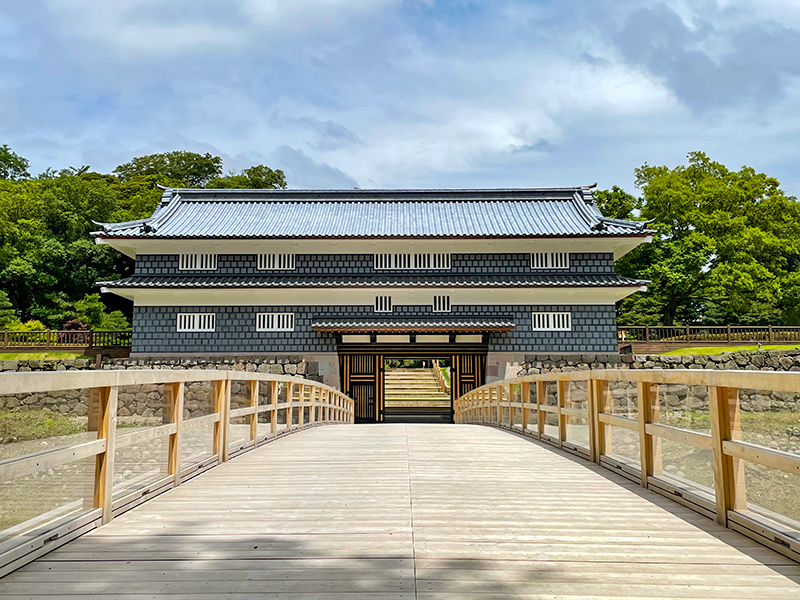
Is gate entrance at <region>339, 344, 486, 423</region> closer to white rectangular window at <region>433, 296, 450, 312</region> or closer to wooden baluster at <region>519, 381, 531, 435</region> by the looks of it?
white rectangular window at <region>433, 296, 450, 312</region>

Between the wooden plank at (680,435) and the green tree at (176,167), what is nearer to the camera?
the wooden plank at (680,435)

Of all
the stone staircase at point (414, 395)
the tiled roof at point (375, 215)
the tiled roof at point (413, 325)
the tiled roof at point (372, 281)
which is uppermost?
the tiled roof at point (375, 215)

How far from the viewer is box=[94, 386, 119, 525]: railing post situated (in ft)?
12.7

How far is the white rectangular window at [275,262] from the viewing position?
2450 centimetres

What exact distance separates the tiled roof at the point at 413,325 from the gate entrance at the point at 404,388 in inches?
49.1

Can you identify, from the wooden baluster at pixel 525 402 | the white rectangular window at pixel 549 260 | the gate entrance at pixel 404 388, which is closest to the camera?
the wooden baluster at pixel 525 402

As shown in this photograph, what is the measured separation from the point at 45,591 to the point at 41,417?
91 centimetres

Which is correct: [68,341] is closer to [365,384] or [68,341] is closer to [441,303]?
[365,384]

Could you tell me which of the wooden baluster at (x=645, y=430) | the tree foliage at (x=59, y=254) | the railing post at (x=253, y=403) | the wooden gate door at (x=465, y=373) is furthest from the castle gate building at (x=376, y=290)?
the wooden baluster at (x=645, y=430)

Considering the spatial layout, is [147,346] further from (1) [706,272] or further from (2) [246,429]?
(1) [706,272]

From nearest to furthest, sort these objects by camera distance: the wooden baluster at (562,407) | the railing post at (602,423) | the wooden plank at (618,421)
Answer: the wooden plank at (618,421) < the railing post at (602,423) < the wooden baluster at (562,407)

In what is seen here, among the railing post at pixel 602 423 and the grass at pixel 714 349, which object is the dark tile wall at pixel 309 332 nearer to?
the grass at pixel 714 349

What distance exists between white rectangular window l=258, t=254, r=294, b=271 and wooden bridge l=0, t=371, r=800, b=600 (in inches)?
718

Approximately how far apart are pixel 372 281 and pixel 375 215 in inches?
177
